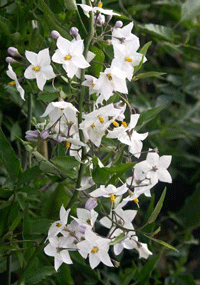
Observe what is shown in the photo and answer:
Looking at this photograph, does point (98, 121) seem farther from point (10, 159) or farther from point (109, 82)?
point (10, 159)

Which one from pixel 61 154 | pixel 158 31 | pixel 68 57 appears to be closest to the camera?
pixel 68 57

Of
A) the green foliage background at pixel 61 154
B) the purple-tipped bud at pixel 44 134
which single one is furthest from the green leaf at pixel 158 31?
the purple-tipped bud at pixel 44 134

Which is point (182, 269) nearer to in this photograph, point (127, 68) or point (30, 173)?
point (30, 173)

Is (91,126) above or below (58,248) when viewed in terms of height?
above

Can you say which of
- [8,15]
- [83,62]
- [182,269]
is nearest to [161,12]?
[8,15]

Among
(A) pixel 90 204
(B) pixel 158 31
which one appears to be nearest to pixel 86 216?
(A) pixel 90 204

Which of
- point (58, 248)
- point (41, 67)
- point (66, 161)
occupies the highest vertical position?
point (41, 67)

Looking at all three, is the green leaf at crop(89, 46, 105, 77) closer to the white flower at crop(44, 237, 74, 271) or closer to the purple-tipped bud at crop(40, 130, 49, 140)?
the purple-tipped bud at crop(40, 130, 49, 140)
